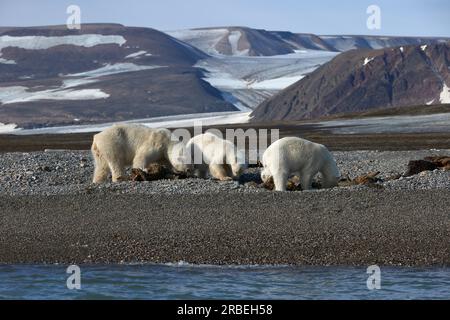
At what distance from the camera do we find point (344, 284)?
48.0 ft

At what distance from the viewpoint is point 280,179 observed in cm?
2075

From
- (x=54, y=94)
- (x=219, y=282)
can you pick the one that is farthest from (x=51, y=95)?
(x=219, y=282)

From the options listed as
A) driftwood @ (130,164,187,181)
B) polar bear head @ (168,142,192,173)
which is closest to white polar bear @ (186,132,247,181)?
polar bear head @ (168,142,192,173)

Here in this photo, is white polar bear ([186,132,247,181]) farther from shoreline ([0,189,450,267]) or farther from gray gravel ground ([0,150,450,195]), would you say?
shoreline ([0,189,450,267])

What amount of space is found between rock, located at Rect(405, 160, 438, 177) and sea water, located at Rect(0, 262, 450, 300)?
26.3 ft

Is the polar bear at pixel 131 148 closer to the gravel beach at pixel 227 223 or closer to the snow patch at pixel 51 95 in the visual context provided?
the gravel beach at pixel 227 223

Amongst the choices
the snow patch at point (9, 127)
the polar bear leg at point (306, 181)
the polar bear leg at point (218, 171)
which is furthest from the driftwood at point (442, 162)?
the snow patch at point (9, 127)

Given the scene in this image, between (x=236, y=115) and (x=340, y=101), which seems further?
(x=340, y=101)

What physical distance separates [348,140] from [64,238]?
3218cm

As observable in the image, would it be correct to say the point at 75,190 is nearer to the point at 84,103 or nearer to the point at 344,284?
the point at 344,284

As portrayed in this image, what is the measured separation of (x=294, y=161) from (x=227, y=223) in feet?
10.1

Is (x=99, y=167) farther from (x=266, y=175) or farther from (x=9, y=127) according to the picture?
(x=9, y=127)

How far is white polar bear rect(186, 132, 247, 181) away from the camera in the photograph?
73.5ft

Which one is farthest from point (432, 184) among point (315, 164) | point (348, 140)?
point (348, 140)
